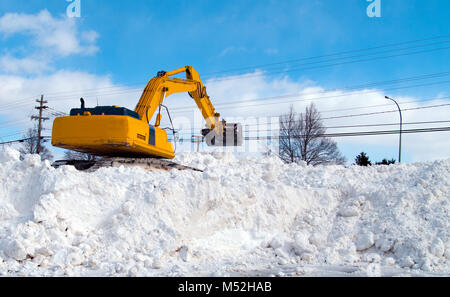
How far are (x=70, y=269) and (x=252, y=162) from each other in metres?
9.08

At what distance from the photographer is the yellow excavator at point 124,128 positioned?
10102 millimetres

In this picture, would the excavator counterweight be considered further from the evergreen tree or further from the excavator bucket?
the evergreen tree

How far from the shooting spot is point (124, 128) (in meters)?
10.0

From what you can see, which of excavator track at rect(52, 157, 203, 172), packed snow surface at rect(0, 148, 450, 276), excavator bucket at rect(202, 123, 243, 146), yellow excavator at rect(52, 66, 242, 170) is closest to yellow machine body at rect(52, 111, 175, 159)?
yellow excavator at rect(52, 66, 242, 170)

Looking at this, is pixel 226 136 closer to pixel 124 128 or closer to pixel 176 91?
pixel 176 91

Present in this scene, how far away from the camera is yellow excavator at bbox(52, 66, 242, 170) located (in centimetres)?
1010

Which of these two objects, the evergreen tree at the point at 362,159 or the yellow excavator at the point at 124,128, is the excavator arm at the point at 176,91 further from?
the evergreen tree at the point at 362,159

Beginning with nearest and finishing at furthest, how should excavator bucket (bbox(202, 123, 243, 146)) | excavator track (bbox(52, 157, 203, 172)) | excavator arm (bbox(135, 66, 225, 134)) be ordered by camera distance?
excavator track (bbox(52, 157, 203, 172))
excavator arm (bbox(135, 66, 225, 134))
excavator bucket (bbox(202, 123, 243, 146))

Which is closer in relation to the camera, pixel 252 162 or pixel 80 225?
pixel 80 225

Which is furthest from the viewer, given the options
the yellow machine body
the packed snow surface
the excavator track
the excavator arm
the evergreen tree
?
the evergreen tree

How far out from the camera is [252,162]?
14.1m
